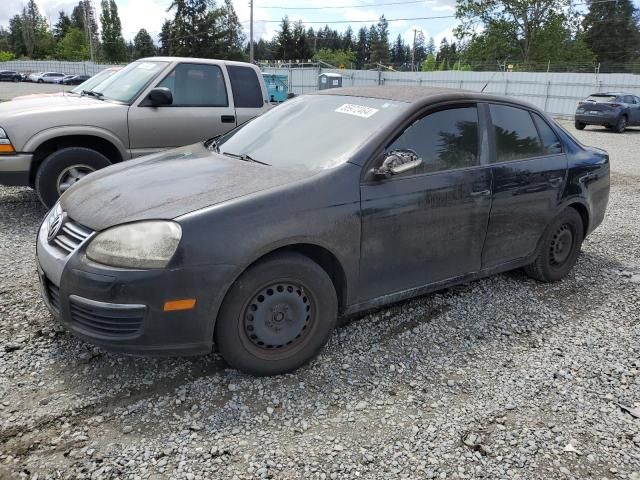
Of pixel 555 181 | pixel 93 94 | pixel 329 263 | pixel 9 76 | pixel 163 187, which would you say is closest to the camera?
pixel 163 187

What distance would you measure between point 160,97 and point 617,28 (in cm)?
7912

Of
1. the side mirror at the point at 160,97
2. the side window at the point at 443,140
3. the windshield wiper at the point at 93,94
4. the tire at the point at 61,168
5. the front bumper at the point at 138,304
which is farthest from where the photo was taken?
the windshield wiper at the point at 93,94

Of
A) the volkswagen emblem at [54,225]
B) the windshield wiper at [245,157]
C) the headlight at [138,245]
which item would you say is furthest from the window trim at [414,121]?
the volkswagen emblem at [54,225]

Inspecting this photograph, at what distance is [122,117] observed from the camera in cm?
591

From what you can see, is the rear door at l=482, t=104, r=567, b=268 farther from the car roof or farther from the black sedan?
the car roof

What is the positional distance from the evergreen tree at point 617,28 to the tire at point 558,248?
7578 cm

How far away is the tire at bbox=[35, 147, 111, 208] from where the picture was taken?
5.57 meters

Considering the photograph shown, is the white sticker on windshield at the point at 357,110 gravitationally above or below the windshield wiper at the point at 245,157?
above

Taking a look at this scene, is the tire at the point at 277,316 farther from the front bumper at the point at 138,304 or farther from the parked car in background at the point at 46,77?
the parked car in background at the point at 46,77

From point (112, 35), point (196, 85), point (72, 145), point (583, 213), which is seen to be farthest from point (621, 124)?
point (112, 35)

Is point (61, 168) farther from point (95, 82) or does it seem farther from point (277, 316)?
point (277, 316)

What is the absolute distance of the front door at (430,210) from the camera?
10.7 ft

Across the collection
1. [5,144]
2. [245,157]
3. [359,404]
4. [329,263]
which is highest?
[245,157]

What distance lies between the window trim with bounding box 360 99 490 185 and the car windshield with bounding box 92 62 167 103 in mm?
3946
